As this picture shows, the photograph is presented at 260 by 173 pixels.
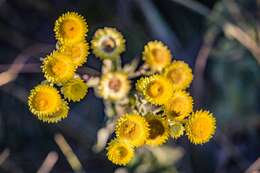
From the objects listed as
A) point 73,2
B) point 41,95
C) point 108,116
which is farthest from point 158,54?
point 73,2

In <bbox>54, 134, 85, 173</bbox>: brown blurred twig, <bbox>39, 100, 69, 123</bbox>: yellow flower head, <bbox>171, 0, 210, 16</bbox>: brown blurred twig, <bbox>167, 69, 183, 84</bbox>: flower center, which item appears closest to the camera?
<bbox>39, 100, 69, 123</bbox>: yellow flower head

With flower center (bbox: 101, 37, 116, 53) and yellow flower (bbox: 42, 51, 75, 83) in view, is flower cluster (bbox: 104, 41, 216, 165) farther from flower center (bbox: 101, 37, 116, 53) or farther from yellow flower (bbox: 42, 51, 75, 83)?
yellow flower (bbox: 42, 51, 75, 83)

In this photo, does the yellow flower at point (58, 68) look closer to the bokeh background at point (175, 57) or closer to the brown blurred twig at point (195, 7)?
the bokeh background at point (175, 57)

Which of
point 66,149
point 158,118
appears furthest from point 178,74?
point 66,149

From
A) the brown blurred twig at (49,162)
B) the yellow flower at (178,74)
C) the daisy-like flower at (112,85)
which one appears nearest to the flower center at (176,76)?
the yellow flower at (178,74)

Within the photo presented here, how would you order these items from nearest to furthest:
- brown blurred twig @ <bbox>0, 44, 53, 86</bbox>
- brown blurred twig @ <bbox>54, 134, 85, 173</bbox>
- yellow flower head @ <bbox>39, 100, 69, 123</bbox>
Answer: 1. yellow flower head @ <bbox>39, 100, 69, 123</bbox>
2. brown blurred twig @ <bbox>0, 44, 53, 86</bbox>
3. brown blurred twig @ <bbox>54, 134, 85, 173</bbox>

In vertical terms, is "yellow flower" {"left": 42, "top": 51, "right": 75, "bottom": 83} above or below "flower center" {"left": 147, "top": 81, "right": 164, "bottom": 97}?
above

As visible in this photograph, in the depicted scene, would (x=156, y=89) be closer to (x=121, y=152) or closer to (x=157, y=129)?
(x=157, y=129)

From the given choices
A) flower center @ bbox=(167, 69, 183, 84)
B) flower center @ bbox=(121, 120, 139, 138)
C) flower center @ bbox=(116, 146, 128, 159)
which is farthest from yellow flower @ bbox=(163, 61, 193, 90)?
flower center @ bbox=(116, 146, 128, 159)

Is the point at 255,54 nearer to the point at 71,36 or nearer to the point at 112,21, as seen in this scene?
the point at 112,21

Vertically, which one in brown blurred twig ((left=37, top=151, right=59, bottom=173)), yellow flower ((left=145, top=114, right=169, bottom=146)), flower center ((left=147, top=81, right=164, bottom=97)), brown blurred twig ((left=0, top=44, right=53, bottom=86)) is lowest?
yellow flower ((left=145, top=114, right=169, bottom=146))
